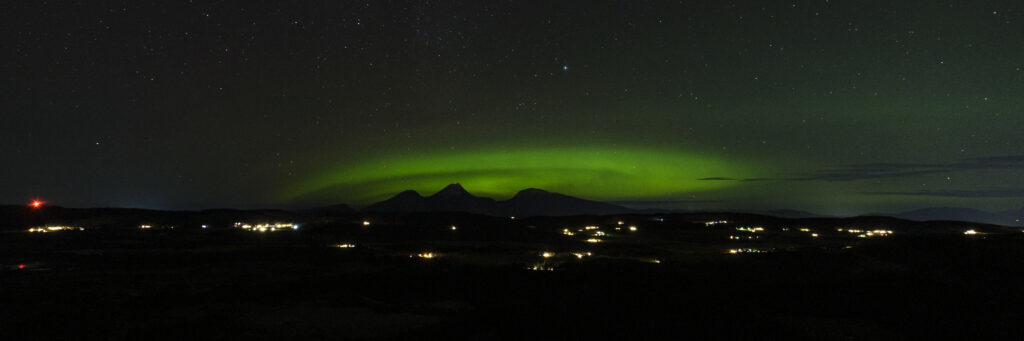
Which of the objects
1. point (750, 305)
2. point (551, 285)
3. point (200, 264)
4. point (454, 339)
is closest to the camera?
point (454, 339)

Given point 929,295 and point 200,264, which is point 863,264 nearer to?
point 929,295

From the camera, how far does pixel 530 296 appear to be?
19406mm

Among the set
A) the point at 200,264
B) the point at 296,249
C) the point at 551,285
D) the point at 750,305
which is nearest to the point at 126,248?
the point at 296,249

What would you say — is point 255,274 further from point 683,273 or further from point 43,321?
point 683,273

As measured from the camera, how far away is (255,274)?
83.7 ft

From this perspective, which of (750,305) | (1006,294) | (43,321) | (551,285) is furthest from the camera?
(551,285)

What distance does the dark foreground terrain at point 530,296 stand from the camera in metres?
14.6

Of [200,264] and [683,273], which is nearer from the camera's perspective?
[683,273]

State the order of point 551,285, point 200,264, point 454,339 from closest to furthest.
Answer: point 454,339, point 551,285, point 200,264

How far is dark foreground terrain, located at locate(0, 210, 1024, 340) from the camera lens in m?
14.6

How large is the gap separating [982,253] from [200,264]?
39247 mm

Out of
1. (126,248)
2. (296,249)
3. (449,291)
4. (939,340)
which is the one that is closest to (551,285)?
(449,291)

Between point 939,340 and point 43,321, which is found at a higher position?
point 43,321

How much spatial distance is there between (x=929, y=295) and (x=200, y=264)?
32312 mm
